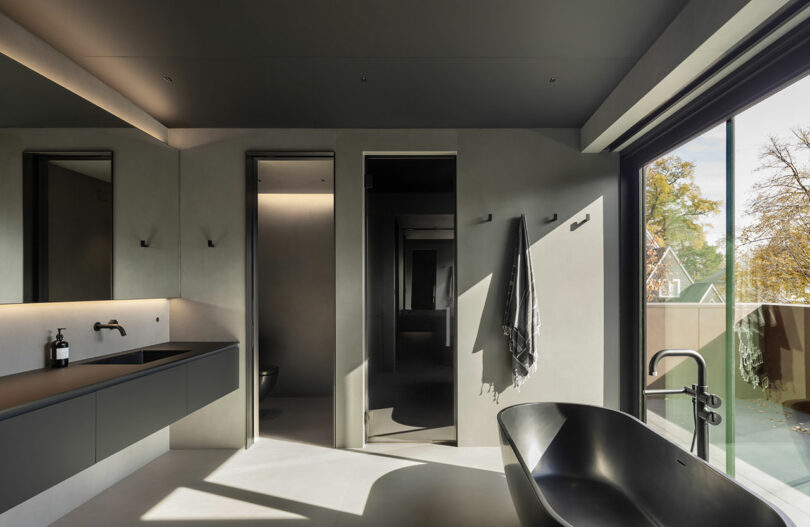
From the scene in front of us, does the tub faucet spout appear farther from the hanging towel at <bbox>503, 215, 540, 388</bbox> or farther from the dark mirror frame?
the dark mirror frame

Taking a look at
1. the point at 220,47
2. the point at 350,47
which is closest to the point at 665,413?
the point at 350,47

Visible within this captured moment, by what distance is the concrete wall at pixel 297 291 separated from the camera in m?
4.77

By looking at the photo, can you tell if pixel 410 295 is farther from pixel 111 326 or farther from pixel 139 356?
pixel 111 326

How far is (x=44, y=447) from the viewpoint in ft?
5.45

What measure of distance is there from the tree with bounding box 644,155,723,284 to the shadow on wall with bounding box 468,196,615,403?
43cm

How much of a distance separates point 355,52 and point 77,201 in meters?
1.86

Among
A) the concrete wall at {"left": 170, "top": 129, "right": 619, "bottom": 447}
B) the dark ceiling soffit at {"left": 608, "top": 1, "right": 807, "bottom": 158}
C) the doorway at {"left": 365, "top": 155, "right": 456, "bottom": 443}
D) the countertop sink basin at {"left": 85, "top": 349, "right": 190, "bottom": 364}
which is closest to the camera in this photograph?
the dark ceiling soffit at {"left": 608, "top": 1, "right": 807, "bottom": 158}

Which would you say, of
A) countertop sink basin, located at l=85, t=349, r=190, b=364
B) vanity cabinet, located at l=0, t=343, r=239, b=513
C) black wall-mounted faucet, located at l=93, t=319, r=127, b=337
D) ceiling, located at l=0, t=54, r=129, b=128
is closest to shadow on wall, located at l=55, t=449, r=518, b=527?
vanity cabinet, located at l=0, t=343, r=239, b=513

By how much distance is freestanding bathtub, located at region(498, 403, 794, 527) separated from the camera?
1637 mm

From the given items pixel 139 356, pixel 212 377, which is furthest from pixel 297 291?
pixel 139 356

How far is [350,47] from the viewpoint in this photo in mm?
2227

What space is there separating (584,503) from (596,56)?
249cm

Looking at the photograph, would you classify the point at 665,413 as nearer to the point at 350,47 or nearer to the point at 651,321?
the point at 651,321

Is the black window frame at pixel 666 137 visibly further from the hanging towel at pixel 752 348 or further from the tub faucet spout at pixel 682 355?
the tub faucet spout at pixel 682 355
